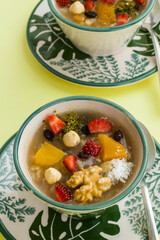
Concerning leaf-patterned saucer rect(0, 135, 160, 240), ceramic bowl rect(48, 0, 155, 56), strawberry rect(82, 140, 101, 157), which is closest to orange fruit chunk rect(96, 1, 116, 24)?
ceramic bowl rect(48, 0, 155, 56)

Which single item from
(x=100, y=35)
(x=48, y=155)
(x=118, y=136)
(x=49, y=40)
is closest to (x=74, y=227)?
(x=48, y=155)

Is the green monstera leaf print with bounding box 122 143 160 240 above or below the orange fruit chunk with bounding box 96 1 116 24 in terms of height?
below

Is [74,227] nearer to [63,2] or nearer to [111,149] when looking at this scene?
[111,149]

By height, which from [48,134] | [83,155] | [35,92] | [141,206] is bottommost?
[141,206]

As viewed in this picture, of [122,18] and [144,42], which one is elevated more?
[122,18]

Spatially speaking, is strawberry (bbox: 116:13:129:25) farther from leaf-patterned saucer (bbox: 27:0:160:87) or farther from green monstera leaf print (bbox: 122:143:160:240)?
green monstera leaf print (bbox: 122:143:160:240)

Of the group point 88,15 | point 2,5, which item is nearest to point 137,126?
point 88,15
